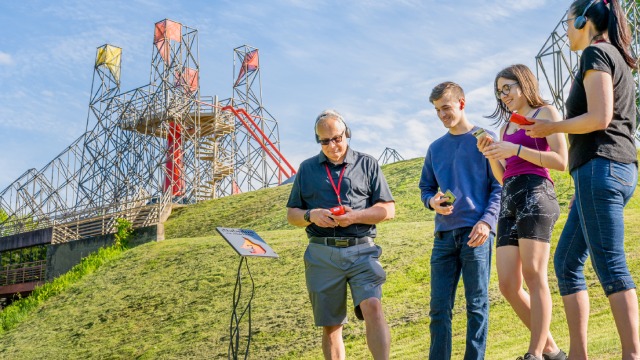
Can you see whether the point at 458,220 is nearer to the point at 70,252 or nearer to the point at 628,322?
the point at 628,322

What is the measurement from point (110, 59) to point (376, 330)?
118 ft

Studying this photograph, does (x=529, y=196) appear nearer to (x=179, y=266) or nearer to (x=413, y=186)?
(x=179, y=266)

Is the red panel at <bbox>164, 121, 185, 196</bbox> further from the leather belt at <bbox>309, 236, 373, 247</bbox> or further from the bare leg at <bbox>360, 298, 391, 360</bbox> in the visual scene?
the bare leg at <bbox>360, 298, 391, 360</bbox>

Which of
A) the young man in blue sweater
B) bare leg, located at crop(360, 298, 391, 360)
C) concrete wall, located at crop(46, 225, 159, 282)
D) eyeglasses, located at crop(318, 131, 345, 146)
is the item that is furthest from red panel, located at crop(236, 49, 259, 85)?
bare leg, located at crop(360, 298, 391, 360)

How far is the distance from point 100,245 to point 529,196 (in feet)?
69.3

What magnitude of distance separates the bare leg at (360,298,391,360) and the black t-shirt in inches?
61.0


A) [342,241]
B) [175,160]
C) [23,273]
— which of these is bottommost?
[342,241]

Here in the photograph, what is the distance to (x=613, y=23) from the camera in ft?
12.5

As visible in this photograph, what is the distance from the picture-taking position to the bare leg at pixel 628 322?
11.5 feet

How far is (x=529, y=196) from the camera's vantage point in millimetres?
4270

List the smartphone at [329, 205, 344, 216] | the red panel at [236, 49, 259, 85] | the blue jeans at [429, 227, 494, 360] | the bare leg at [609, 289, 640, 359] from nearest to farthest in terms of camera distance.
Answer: the bare leg at [609, 289, 640, 359] < the blue jeans at [429, 227, 494, 360] < the smartphone at [329, 205, 344, 216] < the red panel at [236, 49, 259, 85]

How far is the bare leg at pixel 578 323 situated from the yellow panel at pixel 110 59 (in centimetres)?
3589

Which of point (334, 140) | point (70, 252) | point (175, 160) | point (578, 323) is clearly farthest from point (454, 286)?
point (175, 160)

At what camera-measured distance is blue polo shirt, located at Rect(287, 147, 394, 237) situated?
196 inches
